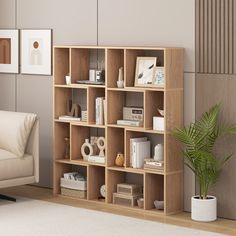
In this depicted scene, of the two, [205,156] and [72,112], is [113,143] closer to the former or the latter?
[72,112]

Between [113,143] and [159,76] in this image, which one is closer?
[159,76]

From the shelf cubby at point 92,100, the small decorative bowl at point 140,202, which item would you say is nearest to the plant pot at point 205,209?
the small decorative bowl at point 140,202

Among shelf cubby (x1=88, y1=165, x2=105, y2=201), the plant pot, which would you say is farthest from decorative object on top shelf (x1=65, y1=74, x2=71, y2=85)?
the plant pot

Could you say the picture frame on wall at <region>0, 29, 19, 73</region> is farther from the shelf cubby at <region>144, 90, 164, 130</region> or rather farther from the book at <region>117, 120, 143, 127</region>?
the shelf cubby at <region>144, 90, 164, 130</region>

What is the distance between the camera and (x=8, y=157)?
7031mm

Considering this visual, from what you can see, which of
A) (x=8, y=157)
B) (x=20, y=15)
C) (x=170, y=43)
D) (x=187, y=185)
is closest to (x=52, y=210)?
(x=8, y=157)

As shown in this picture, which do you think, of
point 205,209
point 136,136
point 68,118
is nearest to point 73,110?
point 68,118

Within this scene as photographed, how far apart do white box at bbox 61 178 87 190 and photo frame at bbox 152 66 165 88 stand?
1.34 m

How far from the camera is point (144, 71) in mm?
6773

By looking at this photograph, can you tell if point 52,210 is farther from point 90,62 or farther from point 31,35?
point 31,35

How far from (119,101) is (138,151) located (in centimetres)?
56

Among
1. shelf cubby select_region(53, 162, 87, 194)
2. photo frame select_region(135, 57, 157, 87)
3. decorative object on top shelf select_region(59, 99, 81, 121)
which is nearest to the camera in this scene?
photo frame select_region(135, 57, 157, 87)

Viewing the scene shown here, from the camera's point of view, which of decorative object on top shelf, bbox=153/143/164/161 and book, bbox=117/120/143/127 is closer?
decorative object on top shelf, bbox=153/143/164/161

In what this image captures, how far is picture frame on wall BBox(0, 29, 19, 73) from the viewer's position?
816cm
